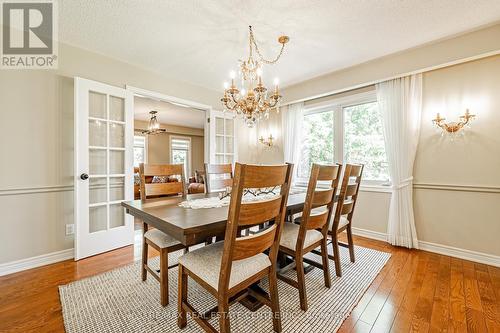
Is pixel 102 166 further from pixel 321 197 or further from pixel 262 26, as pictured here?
pixel 321 197

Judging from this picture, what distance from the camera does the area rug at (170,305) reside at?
4.50 ft

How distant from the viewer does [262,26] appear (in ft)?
6.97

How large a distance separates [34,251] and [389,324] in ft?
10.6

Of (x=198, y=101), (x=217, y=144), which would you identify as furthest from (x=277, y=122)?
(x=198, y=101)

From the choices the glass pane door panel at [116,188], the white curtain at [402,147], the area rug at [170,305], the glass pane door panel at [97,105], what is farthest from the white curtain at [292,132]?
the glass pane door panel at [97,105]

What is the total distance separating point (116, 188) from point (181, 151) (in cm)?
546

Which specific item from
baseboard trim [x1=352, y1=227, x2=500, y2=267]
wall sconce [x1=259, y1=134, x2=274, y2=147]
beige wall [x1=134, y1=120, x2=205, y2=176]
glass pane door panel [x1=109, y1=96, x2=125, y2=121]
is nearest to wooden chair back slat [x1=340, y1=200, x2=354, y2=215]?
baseboard trim [x1=352, y1=227, x2=500, y2=267]

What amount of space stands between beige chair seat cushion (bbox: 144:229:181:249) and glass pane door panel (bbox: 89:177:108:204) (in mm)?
1233

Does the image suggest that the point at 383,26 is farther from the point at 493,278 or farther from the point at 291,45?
the point at 493,278

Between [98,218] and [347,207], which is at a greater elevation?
[347,207]

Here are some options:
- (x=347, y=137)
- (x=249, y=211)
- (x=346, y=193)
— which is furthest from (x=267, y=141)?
(x=249, y=211)

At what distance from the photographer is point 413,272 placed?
2059 millimetres

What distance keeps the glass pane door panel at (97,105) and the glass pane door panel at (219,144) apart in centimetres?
172

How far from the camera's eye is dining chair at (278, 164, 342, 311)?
1.49 m
